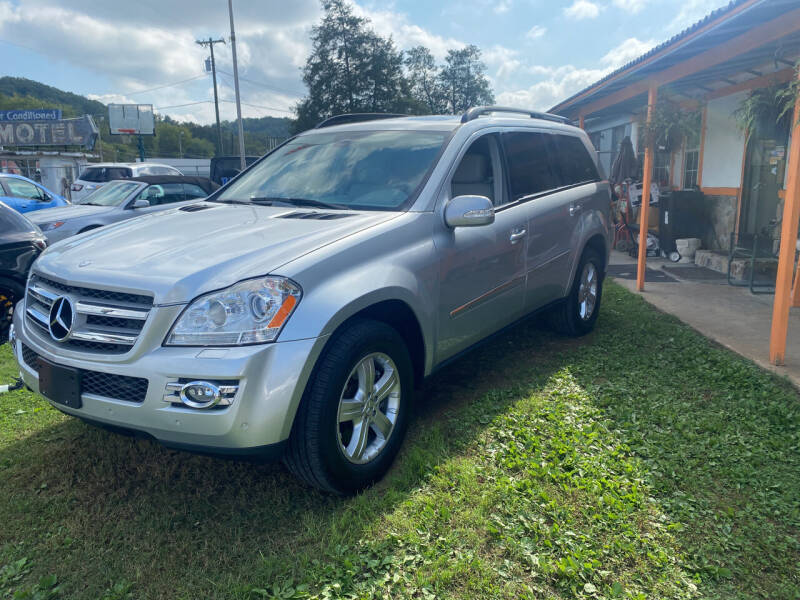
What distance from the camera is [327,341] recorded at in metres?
2.66

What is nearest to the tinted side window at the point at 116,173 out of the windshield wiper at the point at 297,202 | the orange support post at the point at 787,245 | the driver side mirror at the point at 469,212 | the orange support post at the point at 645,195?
the orange support post at the point at 645,195

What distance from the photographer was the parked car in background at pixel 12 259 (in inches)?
217

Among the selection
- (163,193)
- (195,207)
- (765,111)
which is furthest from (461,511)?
(163,193)

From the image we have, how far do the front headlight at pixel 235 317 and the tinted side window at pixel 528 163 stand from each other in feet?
7.56

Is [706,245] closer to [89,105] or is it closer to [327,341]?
[327,341]

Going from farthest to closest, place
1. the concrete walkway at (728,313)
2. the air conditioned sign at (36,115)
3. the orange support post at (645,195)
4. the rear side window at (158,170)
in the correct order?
the air conditioned sign at (36,115) < the rear side window at (158,170) < the orange support post at (645,195) < the concrete walkway at (728,313)

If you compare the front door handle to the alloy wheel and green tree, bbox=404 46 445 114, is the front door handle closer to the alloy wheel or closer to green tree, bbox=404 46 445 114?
the alloy wheel

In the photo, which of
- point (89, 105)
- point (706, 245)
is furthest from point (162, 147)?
point (706, 245)

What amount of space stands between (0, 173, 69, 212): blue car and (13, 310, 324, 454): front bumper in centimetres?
1042

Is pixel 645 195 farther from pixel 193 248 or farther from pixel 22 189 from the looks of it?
pixel 22 189

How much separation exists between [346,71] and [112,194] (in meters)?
39.5

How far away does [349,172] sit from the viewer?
383 cm

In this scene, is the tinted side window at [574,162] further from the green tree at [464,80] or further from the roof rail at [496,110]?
the green tree at [464,80]

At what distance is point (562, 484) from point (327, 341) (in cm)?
141
